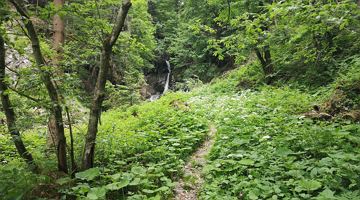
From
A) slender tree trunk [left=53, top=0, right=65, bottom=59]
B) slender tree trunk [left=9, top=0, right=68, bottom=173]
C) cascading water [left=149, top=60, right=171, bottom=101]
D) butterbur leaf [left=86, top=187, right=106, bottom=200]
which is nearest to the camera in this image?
butterbur leaf [left=86, top=187, right=106, bottom=200]

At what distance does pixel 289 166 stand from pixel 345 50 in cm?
781

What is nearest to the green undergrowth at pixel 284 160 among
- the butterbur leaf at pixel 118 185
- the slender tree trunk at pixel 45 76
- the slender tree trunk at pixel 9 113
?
the butterbur leaf at pixel 118 185

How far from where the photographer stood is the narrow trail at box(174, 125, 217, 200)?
15.0 ft

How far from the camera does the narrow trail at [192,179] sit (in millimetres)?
4584

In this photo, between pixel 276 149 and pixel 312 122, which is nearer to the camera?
pixel 276 149

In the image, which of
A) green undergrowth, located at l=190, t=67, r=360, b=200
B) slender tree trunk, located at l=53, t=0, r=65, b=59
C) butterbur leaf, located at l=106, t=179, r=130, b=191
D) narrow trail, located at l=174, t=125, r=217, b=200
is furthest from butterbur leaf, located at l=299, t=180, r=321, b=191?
slender tree trunk, located at l=53, t=0, r=65, b=59

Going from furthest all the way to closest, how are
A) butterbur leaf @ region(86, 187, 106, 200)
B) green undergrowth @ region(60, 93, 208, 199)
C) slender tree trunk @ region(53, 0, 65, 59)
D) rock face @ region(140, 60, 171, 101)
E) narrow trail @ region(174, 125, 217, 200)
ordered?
1. rock face @ region(140, 60, 171, 101)
2. slender tree trunk @ region(53, 0, 65, 59)
3. narrow trail @ region(174, 125, 217, 200)
4. green undergrowth @ region(60, 93, 208, 199)
5. butterbur leaf @ region(86, 187, 106, 200)

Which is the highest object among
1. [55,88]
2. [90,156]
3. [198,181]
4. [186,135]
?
[55,88]

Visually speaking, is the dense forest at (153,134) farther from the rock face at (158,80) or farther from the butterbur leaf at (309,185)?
the rock face at (158,80)

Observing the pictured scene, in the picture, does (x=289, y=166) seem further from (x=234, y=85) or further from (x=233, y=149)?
(x=234, y=85)

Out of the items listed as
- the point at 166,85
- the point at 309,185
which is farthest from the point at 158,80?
the point at 309,185

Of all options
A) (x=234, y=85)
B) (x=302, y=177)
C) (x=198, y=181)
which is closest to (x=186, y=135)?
(x=198, y=181)

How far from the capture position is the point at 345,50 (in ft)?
33.7

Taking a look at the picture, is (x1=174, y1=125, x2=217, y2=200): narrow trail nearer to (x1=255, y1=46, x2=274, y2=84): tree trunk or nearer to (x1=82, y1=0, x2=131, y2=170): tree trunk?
(x1=82, y1=0, x2=131, y2=170): tree trunk
